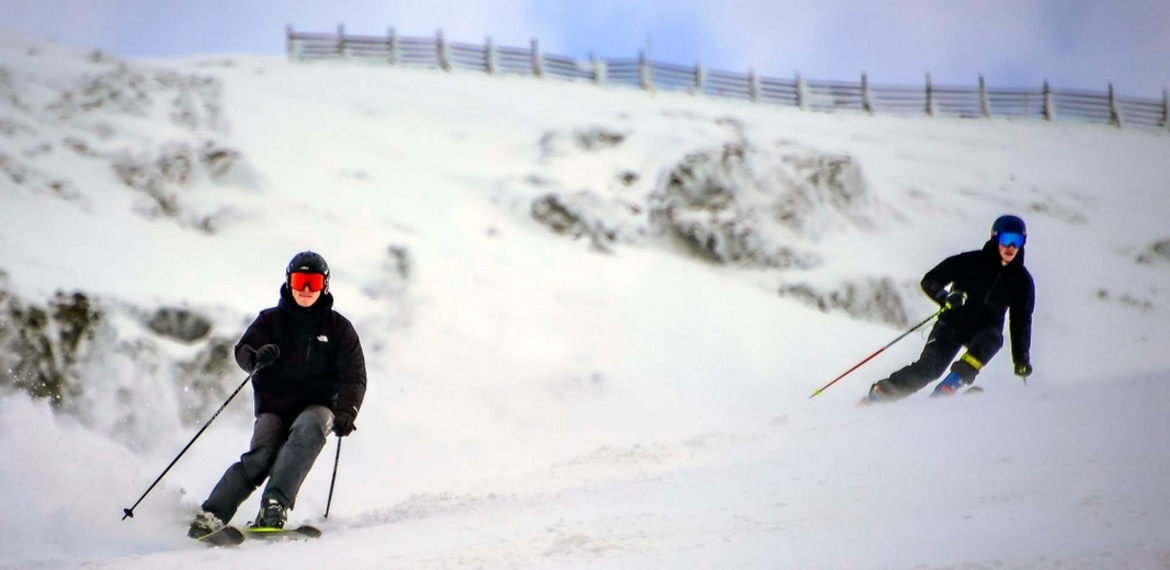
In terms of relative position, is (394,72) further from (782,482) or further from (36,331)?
(782,482)

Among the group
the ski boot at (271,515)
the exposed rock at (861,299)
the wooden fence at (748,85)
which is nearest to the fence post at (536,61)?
the wooden fence at (748,85)

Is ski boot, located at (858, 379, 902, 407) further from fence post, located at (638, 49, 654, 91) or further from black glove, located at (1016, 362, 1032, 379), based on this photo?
fence post, located at (638, 49, 654, 91)

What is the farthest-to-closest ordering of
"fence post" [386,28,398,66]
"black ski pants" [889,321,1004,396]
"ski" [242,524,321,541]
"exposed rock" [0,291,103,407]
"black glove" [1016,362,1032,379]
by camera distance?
"fence post" [386,28,398,66] < "black ski pants" [889,321,1004,396] < "black glove" [1016,362,1032,379] < "exposed rock" [0,291,103,407] < "ski" [242,524,321,541]

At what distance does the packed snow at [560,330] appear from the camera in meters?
3.84

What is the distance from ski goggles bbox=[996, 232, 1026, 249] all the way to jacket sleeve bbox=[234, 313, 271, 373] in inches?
186

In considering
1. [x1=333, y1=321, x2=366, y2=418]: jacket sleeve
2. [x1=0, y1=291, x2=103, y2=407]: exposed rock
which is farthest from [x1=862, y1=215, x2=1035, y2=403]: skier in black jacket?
[x1=0, y1=291, x2=103, y2=407]: exposed rock

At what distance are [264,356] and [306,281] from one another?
1.26ft

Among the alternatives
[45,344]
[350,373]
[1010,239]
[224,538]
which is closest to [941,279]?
[1010,239]

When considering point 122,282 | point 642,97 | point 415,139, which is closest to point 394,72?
point 642,97

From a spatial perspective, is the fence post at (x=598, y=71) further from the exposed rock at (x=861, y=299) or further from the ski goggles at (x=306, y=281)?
the ski goggles at (x=306, y=281)

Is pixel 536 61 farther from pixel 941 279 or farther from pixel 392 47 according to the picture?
pixel 941 279

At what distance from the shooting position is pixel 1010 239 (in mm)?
6625

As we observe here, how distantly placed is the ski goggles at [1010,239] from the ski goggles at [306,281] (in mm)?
4471

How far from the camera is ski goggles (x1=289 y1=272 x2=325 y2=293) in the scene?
4535 millimetres
